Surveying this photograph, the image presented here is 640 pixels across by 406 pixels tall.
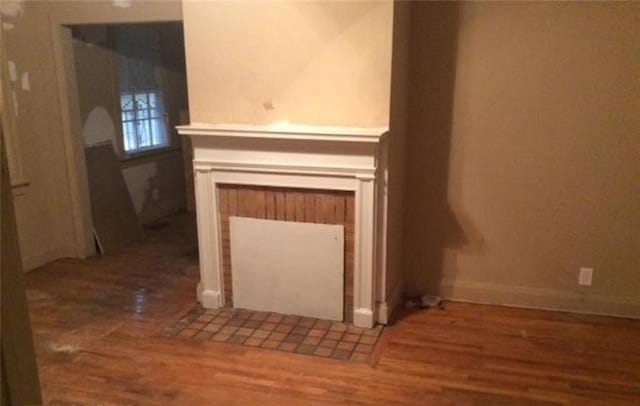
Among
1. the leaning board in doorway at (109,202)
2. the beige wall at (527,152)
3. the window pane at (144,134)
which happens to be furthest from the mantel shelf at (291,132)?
the window pane at (144,134)

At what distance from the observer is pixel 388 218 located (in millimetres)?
3238

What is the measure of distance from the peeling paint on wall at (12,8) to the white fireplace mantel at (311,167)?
1.78 m

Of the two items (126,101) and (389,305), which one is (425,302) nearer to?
(389,305)

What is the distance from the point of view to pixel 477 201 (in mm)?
3510

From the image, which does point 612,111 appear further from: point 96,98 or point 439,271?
point 96,98

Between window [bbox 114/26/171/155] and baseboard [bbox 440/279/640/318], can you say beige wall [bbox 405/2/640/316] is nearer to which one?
baseboard [bbox 440/279/640/318]

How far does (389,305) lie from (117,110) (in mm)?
3357

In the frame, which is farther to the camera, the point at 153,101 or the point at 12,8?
the point at 153,101

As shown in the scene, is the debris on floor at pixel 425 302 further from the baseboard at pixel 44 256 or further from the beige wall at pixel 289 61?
the baseboard at pixel 44 256

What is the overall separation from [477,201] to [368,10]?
1391 mm

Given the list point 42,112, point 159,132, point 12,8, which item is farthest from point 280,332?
point 159,132

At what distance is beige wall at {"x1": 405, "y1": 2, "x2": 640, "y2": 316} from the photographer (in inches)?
124

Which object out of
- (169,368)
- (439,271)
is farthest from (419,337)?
(169,368)

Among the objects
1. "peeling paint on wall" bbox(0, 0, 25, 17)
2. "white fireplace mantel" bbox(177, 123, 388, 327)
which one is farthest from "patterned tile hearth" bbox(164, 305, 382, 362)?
"peeling paint on wall" bbox(0, 0, 25, 17)
